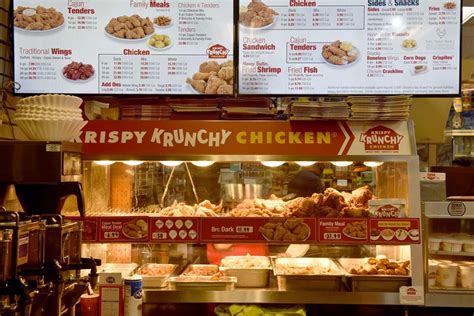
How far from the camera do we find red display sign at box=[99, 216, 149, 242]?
11.8 feet

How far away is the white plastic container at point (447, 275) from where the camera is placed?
361 cm

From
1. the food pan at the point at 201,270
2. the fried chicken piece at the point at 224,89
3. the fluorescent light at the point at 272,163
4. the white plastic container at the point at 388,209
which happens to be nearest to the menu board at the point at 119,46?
the fried chicken piece at the point at 224,89

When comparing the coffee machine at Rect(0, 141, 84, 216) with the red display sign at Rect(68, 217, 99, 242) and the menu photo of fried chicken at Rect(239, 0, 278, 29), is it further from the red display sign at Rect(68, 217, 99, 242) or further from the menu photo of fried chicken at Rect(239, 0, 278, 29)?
the menu photo of fried chicken at Rect(239, 0, 278, 29)

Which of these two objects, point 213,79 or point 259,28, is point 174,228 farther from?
point 259,28

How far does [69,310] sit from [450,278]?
230cm

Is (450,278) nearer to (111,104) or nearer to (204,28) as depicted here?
(204,28)

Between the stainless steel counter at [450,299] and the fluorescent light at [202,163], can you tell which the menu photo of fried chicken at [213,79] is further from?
the stainless steel counter at [450,299]

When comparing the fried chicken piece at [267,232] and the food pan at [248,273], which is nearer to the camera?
the fried chicken piece at [267,232]

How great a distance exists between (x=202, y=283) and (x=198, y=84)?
4.24 ft

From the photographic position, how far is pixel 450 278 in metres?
3.61

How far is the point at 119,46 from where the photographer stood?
12.7 ft

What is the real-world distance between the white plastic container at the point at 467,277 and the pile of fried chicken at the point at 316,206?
2.28 feet

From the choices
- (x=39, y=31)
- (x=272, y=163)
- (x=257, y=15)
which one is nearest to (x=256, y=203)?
(x=272, y=163)

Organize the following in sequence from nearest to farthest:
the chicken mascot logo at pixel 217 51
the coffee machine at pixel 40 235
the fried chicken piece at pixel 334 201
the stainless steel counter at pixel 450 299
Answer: the coffee machine at pixel 40 235 → the stainless steel counter at pixel 450 299 → the fried chicken piece at pixel 334 201 → the chicken mascot logo at pixel 217 51
